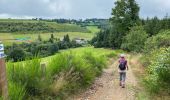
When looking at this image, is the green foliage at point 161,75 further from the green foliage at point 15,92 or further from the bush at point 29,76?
the green foliage at point 15,92

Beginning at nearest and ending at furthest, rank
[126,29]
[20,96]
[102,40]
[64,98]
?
[20,96]
[64,98]
[126,29]
[102,40]

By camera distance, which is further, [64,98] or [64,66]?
[64,66]

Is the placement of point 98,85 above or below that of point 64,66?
below

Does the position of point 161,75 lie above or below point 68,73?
below

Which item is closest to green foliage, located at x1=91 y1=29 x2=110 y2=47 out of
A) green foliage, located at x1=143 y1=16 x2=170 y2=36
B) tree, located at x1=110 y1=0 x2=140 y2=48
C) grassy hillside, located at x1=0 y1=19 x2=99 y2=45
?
grassy hillside, located at x1=0 y1=19 x2=99 y2=45

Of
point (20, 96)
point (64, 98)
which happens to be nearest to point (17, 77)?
point (20, 96)

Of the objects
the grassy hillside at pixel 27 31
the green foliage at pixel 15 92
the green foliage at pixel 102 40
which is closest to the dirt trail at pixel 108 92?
the grassy hillside at pixel 27 31

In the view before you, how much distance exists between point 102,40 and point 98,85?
95.5 m

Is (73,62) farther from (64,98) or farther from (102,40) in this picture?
(102,40)

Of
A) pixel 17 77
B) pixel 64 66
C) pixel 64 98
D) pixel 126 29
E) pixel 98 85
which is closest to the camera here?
pixel 17 77

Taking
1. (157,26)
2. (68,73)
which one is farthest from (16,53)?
(157,26)

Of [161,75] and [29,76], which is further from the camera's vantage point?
[161,75]

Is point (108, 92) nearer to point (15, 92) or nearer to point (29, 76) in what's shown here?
point (29, 76)

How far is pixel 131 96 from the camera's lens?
1580 cm
